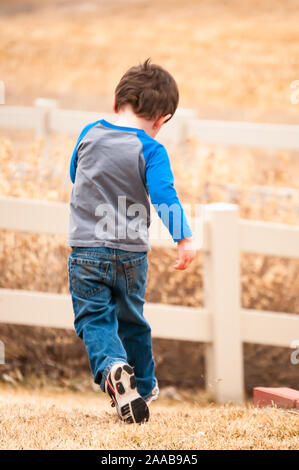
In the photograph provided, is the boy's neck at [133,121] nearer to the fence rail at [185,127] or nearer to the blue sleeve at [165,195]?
the blue sleeve at [165,195]

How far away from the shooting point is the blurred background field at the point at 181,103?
15.5 feet

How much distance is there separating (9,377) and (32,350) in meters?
0.34

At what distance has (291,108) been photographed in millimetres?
15398

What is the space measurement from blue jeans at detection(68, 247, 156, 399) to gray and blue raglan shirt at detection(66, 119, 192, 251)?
4cm

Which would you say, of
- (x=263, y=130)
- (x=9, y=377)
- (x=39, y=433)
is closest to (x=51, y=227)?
(x=9, y=377)

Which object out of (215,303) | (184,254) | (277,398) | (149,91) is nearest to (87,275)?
(184,254)

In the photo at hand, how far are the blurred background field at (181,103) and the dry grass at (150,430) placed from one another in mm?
996

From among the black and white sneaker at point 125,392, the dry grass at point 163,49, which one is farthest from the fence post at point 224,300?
the dry grass at point 163,49

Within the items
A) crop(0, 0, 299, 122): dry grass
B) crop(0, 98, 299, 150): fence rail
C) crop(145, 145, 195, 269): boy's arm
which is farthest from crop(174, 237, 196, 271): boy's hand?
crop(0, 0, 299, 122): dry grass

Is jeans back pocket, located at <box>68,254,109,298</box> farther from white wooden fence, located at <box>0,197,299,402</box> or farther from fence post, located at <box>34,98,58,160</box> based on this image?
fence post, located at <box>34,98,58,160</box>

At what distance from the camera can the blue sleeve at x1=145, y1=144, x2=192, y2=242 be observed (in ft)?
8.36

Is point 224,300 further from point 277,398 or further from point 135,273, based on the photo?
point 135,273

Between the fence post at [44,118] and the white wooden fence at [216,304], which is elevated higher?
the fence post at [44,118]

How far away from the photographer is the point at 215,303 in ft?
13.7
